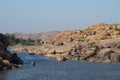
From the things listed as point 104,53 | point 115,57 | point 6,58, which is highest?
point 6,58

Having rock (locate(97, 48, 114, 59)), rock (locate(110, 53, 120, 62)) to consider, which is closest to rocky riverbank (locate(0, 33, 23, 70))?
rock (locate(97, 48, 114, 59))

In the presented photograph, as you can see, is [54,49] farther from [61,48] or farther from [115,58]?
[115,58]

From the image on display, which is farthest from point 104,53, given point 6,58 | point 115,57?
point 6,58

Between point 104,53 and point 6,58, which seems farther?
point 104,53

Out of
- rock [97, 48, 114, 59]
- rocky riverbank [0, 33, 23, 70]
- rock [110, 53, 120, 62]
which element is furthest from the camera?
rock [97, 48, 114, 59]

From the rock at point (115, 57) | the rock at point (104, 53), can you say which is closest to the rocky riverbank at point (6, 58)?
the rock at point (104, 53)

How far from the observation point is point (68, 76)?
200ft

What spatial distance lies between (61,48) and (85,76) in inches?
2126

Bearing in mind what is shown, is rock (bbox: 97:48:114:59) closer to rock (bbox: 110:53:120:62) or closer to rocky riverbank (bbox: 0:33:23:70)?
rock (bbox: 110:53:120:62)

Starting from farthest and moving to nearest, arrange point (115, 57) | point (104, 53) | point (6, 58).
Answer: point (104, 53) → point (115, 57) → point (6, 58)

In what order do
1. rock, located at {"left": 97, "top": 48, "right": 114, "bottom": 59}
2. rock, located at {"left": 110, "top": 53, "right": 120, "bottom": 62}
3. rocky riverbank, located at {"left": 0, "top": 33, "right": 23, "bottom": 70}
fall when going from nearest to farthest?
rocky riverbank, located at {"left": 0, "top": 33, "right": 23, "bottom": 70}, rock, located at {"left": 110, "top": 53, "right": 120, "bottom": 62}, rock, located at {"left": 97, "top": 48, "right": 114, "bottom": 59}

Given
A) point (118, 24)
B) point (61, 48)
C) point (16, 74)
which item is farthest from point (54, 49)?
point (16, 74)

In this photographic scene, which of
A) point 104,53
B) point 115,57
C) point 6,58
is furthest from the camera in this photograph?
point 104,53

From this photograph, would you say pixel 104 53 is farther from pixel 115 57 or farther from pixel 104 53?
pixel 115 57
